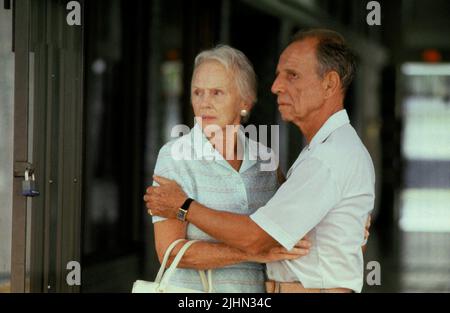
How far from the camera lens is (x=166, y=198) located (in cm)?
295

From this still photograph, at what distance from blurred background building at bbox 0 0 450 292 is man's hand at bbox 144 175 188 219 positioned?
0.45m

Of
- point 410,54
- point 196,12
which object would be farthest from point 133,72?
point 410,54

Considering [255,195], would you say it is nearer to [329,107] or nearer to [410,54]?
[329,107]

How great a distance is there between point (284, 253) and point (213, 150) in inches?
17.4

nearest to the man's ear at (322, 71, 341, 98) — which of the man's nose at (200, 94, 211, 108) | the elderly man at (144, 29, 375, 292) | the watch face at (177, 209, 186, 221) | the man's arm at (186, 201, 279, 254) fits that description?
the elderly man at (144, 29, 375, 292)

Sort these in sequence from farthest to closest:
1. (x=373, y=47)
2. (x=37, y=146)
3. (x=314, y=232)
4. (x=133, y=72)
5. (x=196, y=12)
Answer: (x=373, y=47) < (x=133, y=72) < (x=196, y=12) < (x=37, y=146) < (x=314, y=232)

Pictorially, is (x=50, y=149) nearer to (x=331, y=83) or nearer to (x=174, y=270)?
(x=174, y=270)

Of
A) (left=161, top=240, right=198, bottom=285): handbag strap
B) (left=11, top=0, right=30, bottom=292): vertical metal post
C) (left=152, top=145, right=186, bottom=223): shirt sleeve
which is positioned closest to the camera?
(left=161, top=240, right=198, bottom=285): handbag strap

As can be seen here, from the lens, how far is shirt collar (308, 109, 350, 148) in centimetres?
291

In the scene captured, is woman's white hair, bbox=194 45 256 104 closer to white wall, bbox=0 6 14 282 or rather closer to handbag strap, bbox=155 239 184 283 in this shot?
handbag strap, bbox=155 239 184 283

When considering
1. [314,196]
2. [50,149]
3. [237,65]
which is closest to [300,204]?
[314,196]

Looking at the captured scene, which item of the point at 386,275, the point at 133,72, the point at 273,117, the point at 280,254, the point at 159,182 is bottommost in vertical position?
the point at 386,275

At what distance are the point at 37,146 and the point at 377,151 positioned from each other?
5725 millimetres

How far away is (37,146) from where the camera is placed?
3.50 metres
